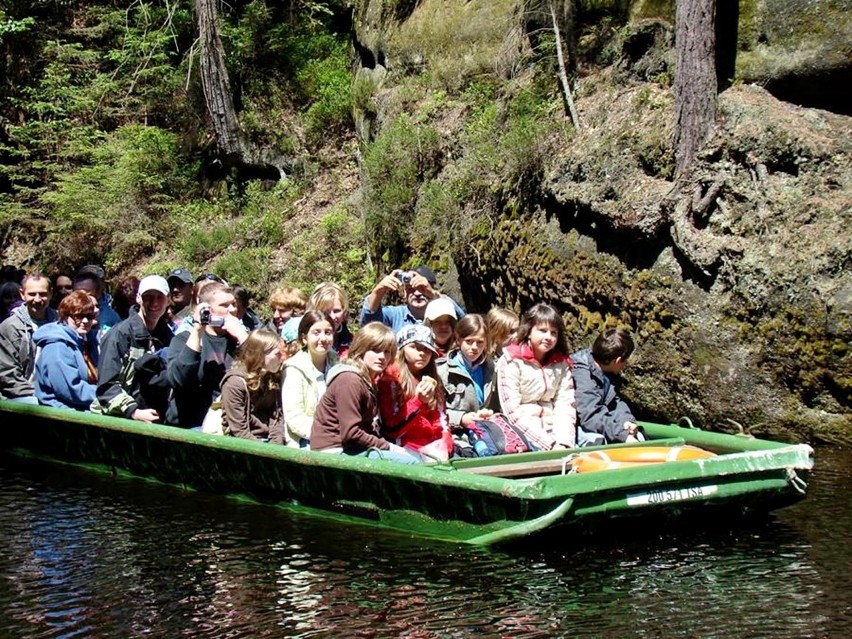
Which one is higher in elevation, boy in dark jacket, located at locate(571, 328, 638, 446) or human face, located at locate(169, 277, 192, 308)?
human face, located at locate(169, 277, 192, 308)

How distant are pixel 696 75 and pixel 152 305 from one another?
5262 millimetres

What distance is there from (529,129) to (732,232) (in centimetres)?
318

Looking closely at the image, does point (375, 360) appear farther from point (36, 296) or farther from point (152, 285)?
point (36, 296)

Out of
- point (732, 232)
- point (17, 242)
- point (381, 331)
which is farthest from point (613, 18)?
point (17, 242)

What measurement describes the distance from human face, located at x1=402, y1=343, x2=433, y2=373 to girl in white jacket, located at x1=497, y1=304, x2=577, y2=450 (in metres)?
0.75

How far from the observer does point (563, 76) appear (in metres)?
11.6

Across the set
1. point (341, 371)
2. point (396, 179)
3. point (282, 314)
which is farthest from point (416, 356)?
point (396, 179)

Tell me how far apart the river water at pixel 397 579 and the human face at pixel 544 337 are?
149 centimetres

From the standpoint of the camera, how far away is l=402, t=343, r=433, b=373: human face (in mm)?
6254

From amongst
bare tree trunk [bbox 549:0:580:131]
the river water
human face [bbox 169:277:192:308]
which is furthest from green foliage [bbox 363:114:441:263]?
the river water

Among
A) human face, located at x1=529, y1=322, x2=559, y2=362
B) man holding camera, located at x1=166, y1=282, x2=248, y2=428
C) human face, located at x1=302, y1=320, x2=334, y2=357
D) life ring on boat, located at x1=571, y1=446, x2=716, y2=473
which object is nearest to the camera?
life ring on boat, located at x1=571, y1=446, x2=716, y2=473

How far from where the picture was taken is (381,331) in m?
6.12

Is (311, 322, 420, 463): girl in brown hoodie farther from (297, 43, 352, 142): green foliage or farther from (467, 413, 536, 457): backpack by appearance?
(297, 43, 352, 142): green foliage

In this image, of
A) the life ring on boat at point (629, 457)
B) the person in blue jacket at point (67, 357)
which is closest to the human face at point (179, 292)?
the person in blue jacket at point (67, 357)
